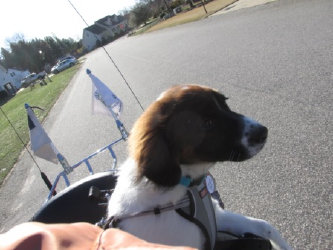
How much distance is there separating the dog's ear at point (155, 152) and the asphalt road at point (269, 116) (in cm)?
163

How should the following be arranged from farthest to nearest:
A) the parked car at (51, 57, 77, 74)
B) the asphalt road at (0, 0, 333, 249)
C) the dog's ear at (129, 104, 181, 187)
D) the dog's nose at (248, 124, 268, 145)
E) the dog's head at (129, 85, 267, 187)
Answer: the parked car at (51, 57, 77, 74), the asphalt road at (0, 0, 333, 249), the dog's nose at (248, 124, 268, 145), the dog's head at (129, 85, 267, 187), the dog's ear at (129, 104, 181, 187)

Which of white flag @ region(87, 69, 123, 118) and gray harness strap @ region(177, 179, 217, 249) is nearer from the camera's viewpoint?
gray harness strap @ region(177, 179, 217, 249)

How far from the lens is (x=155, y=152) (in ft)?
8.87

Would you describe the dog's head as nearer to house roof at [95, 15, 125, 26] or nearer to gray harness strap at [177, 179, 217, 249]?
gray harness strap at [177, 179, 217, 249]

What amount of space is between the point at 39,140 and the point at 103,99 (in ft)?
3.34

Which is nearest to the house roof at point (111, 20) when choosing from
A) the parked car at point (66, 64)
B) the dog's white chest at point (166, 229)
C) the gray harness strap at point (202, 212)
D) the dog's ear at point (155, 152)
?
the parked car at point (66, 64)

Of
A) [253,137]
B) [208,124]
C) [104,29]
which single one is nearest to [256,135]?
[253,137]

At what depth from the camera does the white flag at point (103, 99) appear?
556 cm

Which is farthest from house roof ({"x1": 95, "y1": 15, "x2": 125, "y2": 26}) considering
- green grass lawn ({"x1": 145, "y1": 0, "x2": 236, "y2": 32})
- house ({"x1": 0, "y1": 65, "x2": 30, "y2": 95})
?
green grass lawn ({"x1": 145, "y1": 0, "x2": 236, "y2": 32})

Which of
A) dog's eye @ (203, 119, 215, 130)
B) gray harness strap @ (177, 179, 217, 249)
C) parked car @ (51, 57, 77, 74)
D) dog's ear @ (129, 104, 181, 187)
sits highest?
dog's ear @ (129, 104, 181, 187)

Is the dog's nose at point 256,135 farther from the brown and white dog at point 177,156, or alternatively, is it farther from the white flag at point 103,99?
the white flag at point 103,99

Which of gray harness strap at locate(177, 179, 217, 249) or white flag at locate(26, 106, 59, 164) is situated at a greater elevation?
white flag at locate(26, 106, 59, 164)

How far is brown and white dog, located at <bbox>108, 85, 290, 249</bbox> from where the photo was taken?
269cm

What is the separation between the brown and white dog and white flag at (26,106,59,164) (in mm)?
2605
